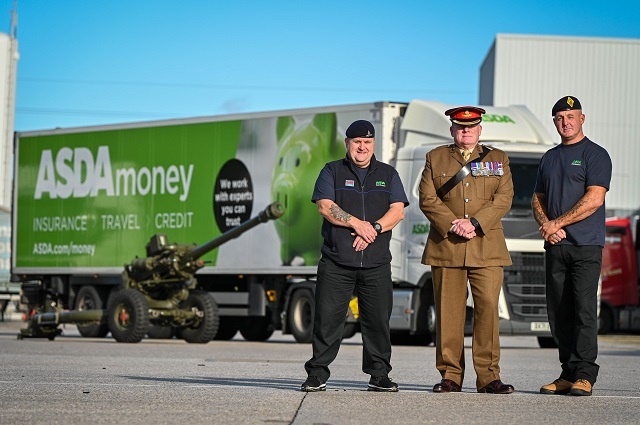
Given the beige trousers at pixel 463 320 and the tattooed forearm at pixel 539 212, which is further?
the tattooed forearm at pixel 539 212

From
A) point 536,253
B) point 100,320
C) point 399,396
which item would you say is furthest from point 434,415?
point 100,320

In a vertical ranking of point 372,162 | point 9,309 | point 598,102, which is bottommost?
point 9,309

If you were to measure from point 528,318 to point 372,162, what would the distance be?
11275 millimetres

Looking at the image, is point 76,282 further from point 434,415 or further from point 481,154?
point 434,415

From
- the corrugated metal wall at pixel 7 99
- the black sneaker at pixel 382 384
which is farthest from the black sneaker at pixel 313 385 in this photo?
the corrugated metal wall at pixel 7 99

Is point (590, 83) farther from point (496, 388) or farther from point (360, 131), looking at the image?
point (496, 388)

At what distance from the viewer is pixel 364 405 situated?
9109mm

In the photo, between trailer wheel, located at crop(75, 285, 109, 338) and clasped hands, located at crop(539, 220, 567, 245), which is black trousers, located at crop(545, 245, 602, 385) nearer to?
clasped hands, located at crop(539, 220, 567, 245)

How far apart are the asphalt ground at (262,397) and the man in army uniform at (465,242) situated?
1.12 feet

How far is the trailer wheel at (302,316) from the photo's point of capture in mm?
23016

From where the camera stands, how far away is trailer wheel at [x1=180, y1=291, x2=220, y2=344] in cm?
2266

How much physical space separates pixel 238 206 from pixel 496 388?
1429cm

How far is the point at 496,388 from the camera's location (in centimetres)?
1020

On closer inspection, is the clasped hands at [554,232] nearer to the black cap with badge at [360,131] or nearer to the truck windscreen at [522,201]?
the black cap with badge at [360,131]
